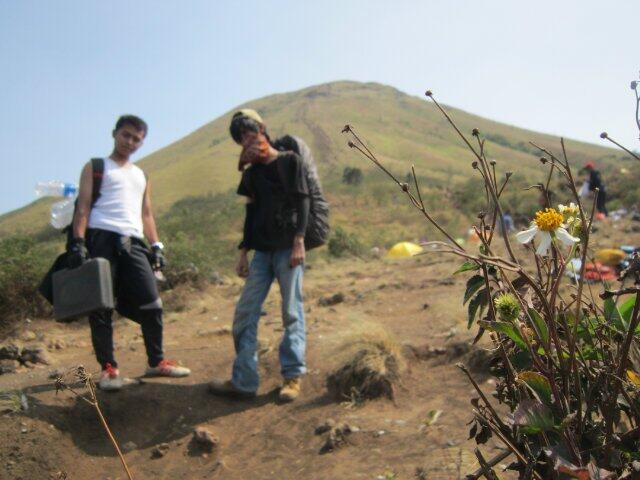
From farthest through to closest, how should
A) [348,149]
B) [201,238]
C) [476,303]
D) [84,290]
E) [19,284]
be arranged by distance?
[348,149]
[201,238]
[19,284]
[84,290]
[476,303]

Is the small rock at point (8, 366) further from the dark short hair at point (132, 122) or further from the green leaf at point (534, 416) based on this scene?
the green leaf at point (534, 416)

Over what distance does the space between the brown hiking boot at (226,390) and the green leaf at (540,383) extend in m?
2.58

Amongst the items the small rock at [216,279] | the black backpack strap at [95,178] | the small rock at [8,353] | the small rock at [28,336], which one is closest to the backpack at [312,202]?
the black backpack strap at [95,178]

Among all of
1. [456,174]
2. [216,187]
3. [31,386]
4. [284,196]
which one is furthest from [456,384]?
[456,174]

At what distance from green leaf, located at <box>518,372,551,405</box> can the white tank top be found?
288 cm

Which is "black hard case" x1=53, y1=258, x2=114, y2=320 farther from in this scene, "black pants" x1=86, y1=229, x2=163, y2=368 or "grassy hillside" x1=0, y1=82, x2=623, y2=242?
"grassy hillside" x1=0, y1=82, x2=623, y2=242

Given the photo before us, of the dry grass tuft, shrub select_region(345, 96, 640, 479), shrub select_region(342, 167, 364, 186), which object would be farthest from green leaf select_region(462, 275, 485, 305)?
shrub select_region(342, 167, 364, 186)

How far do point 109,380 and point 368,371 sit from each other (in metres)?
1.46

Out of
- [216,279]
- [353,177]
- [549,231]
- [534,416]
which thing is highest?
[353,177]

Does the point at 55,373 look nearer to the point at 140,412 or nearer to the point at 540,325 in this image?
the point at 140,412

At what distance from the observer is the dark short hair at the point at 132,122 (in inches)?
139

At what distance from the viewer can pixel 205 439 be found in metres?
2.97

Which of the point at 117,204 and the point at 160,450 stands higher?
the point at 117,204

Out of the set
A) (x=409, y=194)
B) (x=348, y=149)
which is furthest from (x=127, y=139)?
(x=348, y=149)
